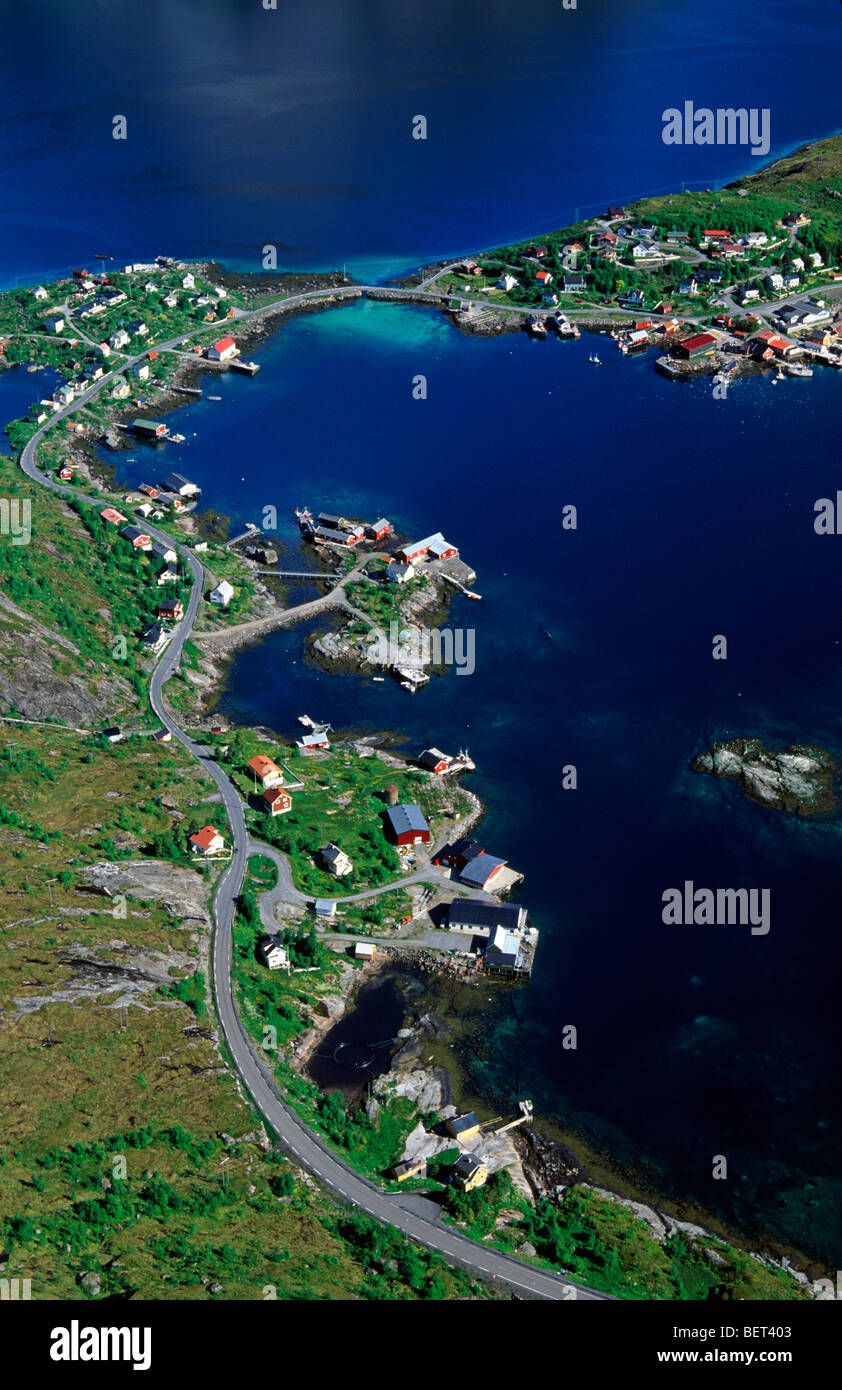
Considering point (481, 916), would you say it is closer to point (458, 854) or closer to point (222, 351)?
point (458, 854)

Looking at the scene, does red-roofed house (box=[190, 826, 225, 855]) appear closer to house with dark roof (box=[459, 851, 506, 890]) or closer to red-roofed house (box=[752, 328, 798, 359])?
house with dark roof (box=[459, 851, 506, 890])

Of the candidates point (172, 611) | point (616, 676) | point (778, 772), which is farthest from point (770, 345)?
point (172, 611)

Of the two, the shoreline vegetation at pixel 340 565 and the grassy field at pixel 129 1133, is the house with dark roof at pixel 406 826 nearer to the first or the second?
the shoreline vegetation at pixel 340 565

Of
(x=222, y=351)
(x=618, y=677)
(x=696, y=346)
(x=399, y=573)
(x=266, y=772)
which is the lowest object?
(x=266, y=772)

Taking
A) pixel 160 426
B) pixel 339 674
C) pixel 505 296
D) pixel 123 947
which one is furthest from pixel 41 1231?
pixel 505 296

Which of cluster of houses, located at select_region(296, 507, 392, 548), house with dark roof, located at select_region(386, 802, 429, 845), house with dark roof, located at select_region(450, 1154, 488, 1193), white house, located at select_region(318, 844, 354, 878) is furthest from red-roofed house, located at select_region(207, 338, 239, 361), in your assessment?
house with dark roof, located at select_region(450, 1154, 488, 1193)
